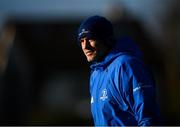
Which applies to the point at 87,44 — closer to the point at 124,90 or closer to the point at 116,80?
the point at 116,80

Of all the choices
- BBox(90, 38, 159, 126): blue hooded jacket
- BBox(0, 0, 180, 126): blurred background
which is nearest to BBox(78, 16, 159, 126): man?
BBox(90, 38, 159, 126): blue hooded jacket

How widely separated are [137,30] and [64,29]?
3.38 m

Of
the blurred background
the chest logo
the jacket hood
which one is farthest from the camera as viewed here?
the blurred background

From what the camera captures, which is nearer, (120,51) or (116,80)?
(116,80)

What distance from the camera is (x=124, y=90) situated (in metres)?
6.79

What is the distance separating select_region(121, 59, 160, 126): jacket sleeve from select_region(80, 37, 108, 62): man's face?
1.34 feet

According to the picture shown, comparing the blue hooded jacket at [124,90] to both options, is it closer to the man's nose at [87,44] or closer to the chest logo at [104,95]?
the chest logo at [104,95]

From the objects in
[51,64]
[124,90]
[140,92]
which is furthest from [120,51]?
[51,64]

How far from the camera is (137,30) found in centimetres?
3525

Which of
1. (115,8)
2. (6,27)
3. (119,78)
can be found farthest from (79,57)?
(119,78)

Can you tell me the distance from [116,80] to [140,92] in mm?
337

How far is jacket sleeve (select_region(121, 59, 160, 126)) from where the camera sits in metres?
6.61

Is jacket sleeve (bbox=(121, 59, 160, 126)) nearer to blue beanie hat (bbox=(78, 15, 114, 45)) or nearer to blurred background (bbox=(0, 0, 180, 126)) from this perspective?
blue beanie hat (bbox=(78, 15, 114, 45))

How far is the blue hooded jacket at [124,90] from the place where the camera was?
262 inches
